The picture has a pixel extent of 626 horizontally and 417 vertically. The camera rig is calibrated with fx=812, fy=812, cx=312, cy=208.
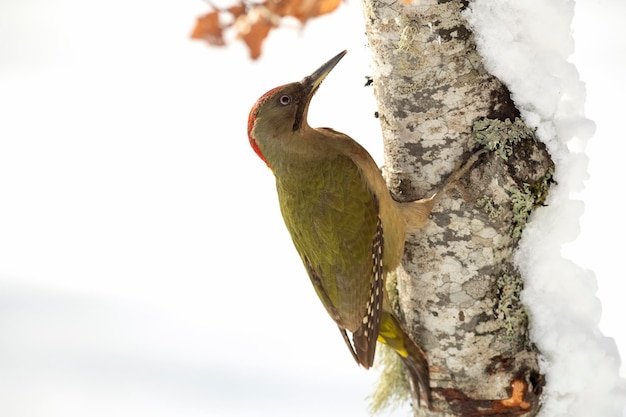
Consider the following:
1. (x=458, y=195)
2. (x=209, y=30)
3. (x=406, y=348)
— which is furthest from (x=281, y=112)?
(x=406, y=348)

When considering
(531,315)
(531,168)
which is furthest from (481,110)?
(531,315)

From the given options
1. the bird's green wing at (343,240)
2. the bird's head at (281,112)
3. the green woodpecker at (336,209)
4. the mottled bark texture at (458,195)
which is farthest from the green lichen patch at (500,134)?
the bird's head at (281,112)

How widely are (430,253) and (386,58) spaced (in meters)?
0.76

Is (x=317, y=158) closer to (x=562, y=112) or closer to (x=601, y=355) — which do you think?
(x=562, y=112)

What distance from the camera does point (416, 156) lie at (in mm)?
2992

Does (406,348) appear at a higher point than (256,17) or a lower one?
lower

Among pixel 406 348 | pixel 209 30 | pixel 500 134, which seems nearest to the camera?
pixel 209 30

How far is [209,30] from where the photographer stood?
2.26m

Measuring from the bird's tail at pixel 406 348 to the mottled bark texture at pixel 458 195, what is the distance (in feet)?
0.10

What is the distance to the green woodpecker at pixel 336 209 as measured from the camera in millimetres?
3049

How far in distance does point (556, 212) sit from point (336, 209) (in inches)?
32.2

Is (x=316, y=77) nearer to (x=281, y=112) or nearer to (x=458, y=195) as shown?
(x=281, y=112)

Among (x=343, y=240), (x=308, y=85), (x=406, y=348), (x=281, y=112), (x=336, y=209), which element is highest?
(x=308, y=85)

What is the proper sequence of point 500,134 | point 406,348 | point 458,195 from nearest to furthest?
1. point 500,134
2. point 458,195
3. point 406,348
